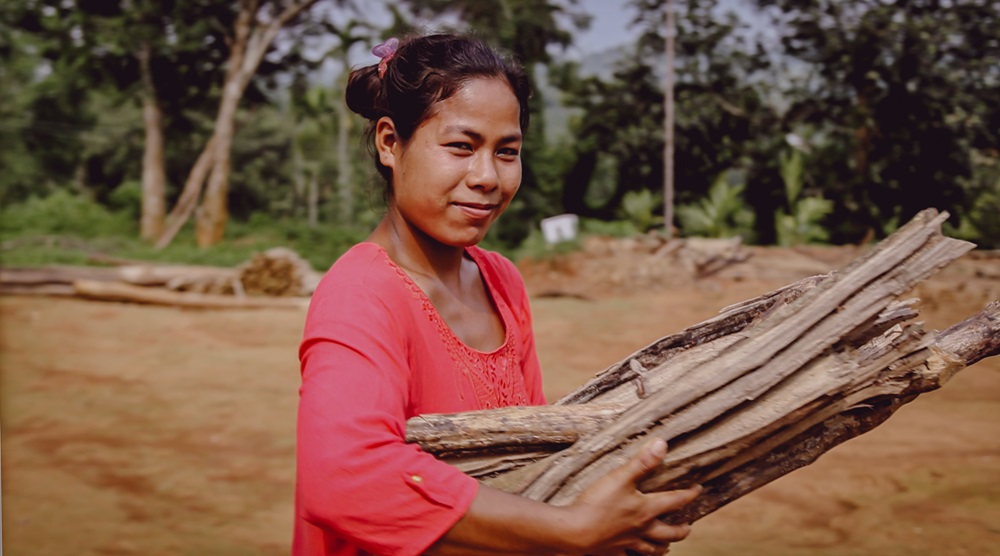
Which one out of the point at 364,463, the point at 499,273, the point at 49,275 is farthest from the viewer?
the point at 49,275

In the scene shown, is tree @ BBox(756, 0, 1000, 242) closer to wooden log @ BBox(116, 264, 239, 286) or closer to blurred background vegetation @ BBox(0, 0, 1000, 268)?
blurred background vegetation @ BBox(0, 0, 1000, 268)

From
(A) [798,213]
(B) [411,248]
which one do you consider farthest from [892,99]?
(B) [411,248]

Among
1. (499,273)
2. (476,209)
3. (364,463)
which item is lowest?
(364,463)

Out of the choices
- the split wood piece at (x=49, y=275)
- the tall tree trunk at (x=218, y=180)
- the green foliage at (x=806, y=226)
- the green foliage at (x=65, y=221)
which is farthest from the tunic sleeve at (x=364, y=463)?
the green foliage at (x=65, y=221)

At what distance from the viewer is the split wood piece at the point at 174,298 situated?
895cm

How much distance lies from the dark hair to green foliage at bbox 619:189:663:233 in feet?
41.7

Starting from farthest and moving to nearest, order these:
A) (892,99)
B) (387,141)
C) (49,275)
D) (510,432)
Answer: (892,99)
(49,275)
(387,141)
(510,432)

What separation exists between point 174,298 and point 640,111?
918cm

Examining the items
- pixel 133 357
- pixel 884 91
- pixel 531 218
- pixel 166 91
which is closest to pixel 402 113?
pixel 133 357

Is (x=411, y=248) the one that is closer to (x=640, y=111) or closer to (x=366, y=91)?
(x=366, y=91)

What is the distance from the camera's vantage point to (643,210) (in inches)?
537

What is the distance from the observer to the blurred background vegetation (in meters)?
11.1

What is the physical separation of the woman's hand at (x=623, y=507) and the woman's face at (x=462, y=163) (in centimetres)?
37

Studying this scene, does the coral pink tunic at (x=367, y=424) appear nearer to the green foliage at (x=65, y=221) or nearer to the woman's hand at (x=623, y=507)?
the woman's hand at (x=623, y=507)
